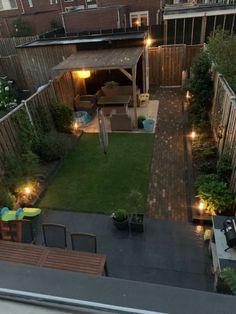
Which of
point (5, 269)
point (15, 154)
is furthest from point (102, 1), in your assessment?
point (5, 269)

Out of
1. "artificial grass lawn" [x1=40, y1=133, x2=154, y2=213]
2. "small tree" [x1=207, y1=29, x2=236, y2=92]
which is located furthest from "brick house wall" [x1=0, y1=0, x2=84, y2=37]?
"small tree" [x1=207, y1=29, x2=236, y2=92]

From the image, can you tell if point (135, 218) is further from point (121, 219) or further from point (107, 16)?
point (107, 16)

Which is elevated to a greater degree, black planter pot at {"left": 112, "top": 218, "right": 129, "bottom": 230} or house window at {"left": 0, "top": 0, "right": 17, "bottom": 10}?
house window at {"left": 0, "top": 0, "right": 17, "bottom": 10}

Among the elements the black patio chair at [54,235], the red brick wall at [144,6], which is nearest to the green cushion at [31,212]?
the black patio chair at [54,235]

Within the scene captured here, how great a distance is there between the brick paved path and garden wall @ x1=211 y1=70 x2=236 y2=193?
141 cm

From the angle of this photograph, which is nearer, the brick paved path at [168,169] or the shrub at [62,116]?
the brick paved path at [168,169]

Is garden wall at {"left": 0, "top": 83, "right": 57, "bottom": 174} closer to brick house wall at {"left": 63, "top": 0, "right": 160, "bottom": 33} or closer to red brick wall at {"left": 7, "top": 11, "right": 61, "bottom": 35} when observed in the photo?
brick house wall at {"left": 63, "top": 0, "right": 160, "bottom": 33}

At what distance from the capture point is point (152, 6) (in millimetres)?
19781

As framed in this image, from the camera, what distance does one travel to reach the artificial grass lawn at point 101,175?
6.93 m

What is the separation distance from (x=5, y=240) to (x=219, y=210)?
4.73m

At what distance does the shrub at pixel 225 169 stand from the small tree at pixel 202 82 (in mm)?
3826

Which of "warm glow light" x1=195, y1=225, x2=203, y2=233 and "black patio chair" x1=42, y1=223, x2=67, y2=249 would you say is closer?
"black patio chair" x1=42, y1=223, x2=67, y2=249

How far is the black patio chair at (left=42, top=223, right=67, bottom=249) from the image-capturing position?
15.4ft

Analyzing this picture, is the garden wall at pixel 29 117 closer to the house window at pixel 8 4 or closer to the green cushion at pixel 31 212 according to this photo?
the green cushion at pixel 31 212
